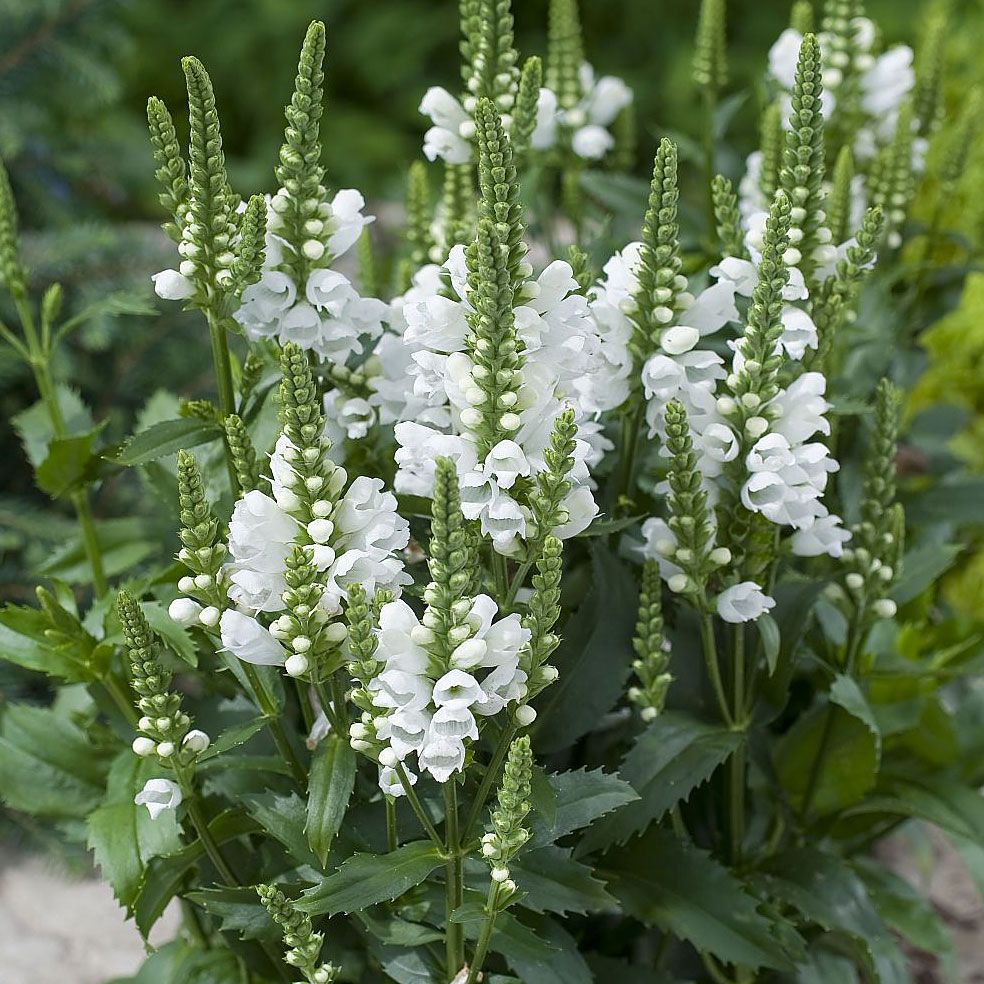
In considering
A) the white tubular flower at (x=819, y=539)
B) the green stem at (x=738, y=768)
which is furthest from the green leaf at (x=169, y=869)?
the white tubular flower at (x=819, y=539)

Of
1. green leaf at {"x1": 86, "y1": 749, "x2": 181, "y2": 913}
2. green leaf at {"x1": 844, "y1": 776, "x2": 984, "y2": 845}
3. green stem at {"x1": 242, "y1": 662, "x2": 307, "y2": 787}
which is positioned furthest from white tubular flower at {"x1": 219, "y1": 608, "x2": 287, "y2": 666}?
green leaf at {"x1": 844, "y1": 776, "x2": 984, "y2": 845}

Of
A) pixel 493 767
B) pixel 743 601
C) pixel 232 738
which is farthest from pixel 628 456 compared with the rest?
pixel 232 738

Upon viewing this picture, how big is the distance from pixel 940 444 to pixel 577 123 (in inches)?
43.7

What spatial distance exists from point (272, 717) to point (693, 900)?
572 millimetres

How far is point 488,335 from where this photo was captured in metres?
1.11

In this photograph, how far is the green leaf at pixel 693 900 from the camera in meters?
1.47

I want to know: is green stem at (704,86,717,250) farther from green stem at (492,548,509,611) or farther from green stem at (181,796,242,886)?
green stem at (181,796,242,886)

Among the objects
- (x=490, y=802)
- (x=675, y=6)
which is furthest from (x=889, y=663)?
(x=675, y=6)

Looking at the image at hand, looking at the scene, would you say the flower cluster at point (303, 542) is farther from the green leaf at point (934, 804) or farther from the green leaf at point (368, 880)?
the green leaf at point (934, 804)

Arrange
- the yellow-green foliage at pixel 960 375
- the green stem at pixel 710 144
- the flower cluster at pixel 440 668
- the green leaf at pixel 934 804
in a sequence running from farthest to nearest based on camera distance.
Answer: the yellow-green foliage at pixel 960 375
the green stem at pixel 710 144
the green leaf at pixel 934 804
the flower cluster at pixel 440 668

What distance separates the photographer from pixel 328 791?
4.07 ft

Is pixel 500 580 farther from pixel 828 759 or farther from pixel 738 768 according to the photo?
pixel 828 759

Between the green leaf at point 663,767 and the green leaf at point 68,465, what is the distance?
81 cm

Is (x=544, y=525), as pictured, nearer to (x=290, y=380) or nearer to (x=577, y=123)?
(x=290, y=380)
